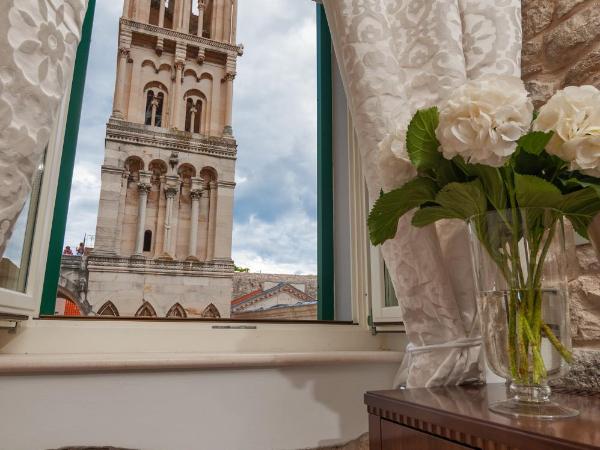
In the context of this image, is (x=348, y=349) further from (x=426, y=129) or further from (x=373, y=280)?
(x=426, y=129)

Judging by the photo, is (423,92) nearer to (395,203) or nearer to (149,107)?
(395,203)

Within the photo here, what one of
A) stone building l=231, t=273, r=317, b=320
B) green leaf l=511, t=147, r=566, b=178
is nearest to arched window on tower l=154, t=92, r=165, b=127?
stone building l=231, t=273, r=317, b=320

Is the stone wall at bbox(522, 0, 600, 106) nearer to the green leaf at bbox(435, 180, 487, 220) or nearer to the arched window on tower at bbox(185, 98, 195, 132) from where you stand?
the green leaf at bbox(435, 180, 487, 220)

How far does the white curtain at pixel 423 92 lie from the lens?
87 cm

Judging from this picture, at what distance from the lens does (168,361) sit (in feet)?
3.27

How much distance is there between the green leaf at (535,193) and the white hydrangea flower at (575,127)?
0.04m

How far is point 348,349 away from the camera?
136 centimetres

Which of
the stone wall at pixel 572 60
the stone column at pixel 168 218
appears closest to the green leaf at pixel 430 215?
the stone wall at pixel 572 60

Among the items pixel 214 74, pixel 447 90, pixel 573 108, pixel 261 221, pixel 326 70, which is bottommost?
pixel 573 108

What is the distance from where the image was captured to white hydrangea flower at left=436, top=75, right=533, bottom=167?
23.7 inches

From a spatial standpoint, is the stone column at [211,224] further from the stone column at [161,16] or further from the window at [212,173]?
the stone column at [161,16]

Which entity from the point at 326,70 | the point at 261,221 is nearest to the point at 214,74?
the point at 261,221

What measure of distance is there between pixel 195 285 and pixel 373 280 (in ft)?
12.6

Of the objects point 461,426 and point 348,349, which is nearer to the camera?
point 461,426
